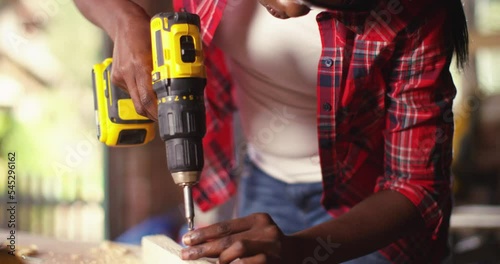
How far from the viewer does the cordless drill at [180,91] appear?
0.99 m

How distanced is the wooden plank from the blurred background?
188 cm

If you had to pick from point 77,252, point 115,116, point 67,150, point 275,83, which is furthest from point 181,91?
point 67,150

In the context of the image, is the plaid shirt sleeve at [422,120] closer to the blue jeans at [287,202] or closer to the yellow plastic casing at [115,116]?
the blue jeans at [287,202]

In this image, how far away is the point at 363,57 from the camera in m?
1.13

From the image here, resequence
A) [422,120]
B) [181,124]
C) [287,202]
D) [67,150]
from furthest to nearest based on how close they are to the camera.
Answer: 1. [67,150]
2. [287,202]
3. [422,120]
4. [181,124]

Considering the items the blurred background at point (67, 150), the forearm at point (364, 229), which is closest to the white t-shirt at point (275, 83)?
the forearm at point (364, 229)

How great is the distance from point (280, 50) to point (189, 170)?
379mm

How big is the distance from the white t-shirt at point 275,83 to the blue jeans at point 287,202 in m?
0.02

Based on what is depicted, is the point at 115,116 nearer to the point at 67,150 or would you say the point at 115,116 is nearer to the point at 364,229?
the point at 364,229

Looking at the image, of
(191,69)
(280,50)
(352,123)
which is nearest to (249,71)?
(280,50)

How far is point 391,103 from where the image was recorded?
1183mm

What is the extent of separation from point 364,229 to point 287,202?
1.35 ft

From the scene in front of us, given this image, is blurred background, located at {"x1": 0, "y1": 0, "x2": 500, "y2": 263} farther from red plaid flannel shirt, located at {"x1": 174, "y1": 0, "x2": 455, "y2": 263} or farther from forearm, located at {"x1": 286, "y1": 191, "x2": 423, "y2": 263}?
forearm, located at {"x1": 286, "y1": 191, "x2": 423, "y2": 263}

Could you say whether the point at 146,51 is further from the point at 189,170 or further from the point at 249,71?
the point at 249,71
